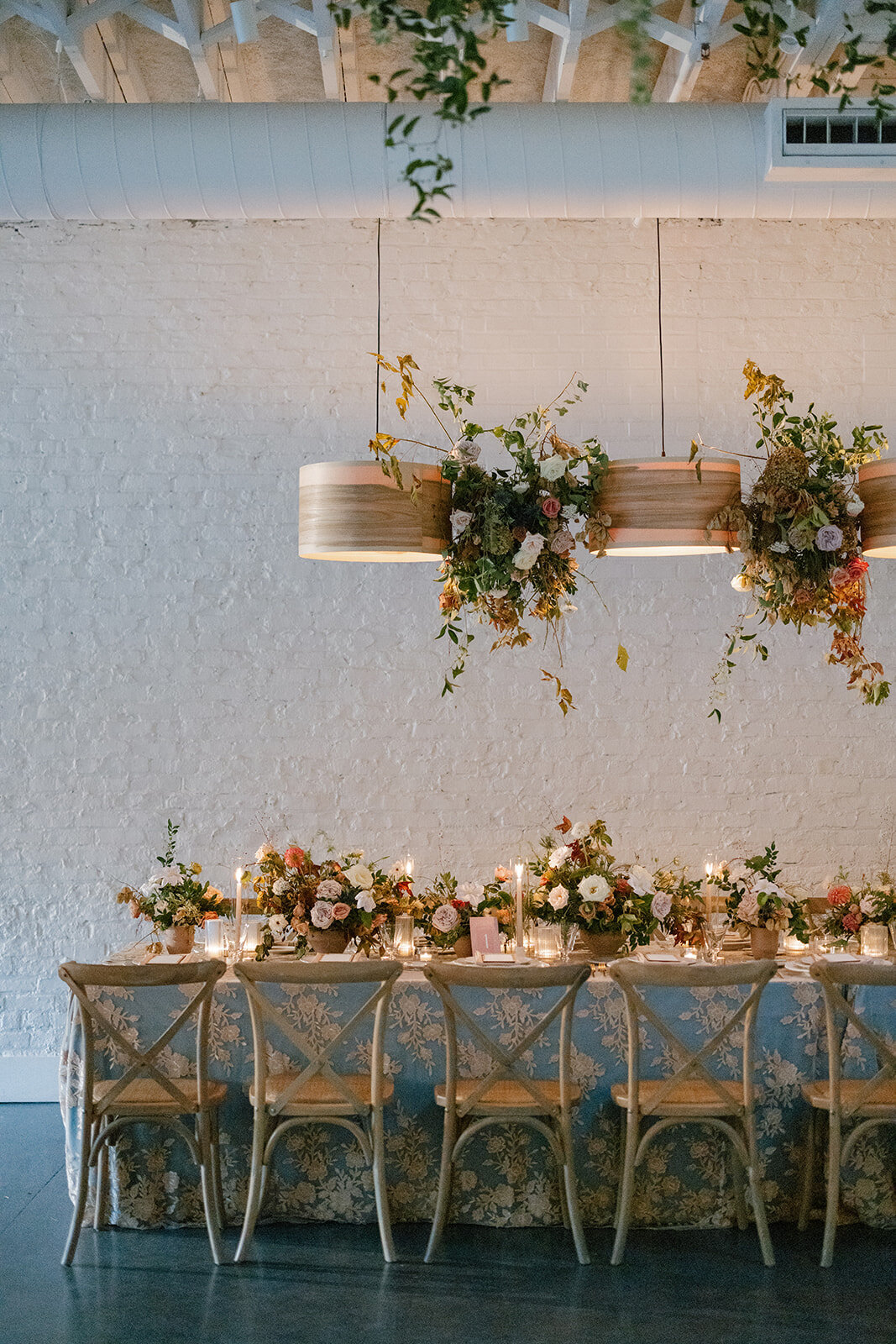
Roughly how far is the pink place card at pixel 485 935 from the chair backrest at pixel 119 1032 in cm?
95

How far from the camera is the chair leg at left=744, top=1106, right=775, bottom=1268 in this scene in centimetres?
389

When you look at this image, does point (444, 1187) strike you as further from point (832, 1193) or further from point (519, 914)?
point (832, 1193)

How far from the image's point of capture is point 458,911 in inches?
184

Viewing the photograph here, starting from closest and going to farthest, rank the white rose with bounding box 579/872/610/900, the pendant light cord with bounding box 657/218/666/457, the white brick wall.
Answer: the white rose with bounding box 579/872/610/900 < the white brick wall < the pendant light cord with bounding box 657/218/666/457

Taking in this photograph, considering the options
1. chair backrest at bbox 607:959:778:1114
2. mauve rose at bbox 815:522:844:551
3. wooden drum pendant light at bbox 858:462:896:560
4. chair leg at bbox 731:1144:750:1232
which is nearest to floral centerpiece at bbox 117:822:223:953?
chair backrest at bbox 607:959:778:1114

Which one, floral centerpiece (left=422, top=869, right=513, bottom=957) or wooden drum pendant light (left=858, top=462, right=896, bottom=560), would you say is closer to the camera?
wooden drum pendant light (left=858, top=462, right=896, bottom=560)

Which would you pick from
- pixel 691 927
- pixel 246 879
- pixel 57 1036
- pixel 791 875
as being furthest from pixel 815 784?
pixel 57 1036

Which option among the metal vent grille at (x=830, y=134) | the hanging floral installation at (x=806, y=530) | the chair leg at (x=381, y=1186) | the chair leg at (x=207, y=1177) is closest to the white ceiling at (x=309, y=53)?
the metal vent grille at (x=830, y=134)

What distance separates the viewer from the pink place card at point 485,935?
15.1 ft

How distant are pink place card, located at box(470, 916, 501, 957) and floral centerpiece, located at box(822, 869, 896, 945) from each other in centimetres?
116

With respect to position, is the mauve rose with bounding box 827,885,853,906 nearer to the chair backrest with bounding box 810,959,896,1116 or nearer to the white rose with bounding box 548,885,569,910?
the chair backrest with bounding box 810,959,896,1116

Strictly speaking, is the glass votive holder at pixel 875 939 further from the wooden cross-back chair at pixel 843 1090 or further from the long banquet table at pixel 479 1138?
the wooden cross-back chair at pixel 843 1090

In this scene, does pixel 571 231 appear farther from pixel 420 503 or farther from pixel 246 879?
pixel 246 879

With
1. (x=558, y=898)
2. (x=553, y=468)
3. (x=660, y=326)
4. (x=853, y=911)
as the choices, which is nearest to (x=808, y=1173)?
(x=853, y=911)
